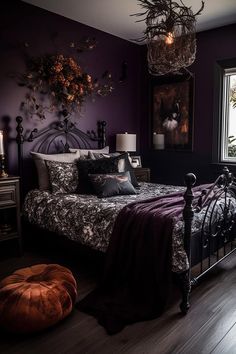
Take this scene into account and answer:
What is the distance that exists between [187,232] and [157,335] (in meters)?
0.70

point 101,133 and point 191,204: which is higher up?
point 101,133

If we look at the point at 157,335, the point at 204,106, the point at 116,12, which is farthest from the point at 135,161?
the point at 157,335

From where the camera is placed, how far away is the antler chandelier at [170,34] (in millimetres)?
2610

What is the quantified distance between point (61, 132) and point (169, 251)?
8.12 feet

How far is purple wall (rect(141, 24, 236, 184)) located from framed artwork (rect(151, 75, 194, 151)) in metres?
0.10

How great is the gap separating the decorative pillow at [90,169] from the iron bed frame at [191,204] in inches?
26.5

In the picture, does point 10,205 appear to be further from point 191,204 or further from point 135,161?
point 135,161

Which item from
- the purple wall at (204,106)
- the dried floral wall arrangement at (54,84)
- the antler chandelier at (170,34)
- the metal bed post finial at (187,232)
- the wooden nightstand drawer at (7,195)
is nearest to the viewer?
the metal bed post finial at (187,232)

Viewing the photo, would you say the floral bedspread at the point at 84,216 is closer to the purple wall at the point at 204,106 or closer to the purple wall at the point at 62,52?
the purple wall at the point at 62,52

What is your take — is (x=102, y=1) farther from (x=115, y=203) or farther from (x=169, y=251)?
(x=169, y=251)

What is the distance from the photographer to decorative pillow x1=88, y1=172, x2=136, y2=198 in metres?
3.27

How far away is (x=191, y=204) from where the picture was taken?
219 cm

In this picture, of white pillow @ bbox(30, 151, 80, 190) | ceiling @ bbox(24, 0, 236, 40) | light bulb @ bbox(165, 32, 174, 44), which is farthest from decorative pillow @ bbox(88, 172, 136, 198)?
ceiling @ bbox(24, 0, 236, 40)

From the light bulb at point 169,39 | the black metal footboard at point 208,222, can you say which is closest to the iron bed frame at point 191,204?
the black metal footboard at point 208,222
